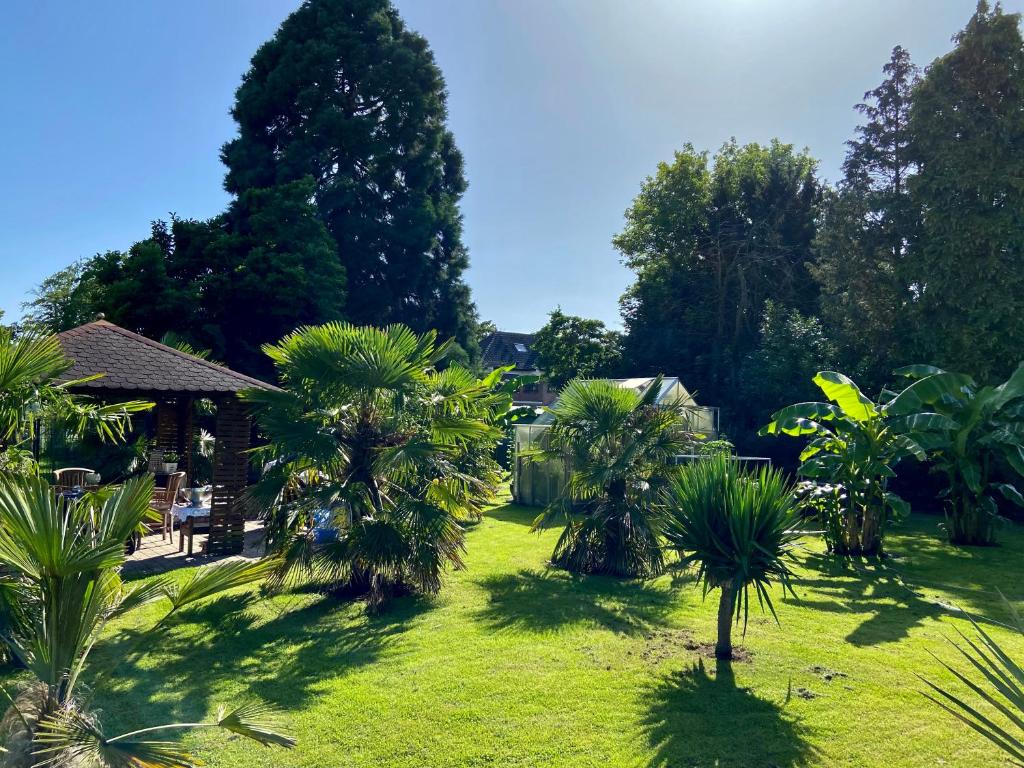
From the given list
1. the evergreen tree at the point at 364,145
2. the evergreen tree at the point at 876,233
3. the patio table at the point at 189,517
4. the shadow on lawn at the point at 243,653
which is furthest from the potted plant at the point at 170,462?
the evergreen tree at the point at 876,233

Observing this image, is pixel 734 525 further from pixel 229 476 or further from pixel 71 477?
pixel 71 477

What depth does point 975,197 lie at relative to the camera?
1567cm

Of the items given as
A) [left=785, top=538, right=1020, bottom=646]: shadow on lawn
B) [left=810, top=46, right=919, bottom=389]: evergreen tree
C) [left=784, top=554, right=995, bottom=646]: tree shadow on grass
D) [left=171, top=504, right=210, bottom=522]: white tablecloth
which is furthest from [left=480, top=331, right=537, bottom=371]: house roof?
[left=784, top=554, right=995, bottom=646]: tree shadow on grass

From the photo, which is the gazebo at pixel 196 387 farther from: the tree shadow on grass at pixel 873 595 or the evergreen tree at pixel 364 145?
the evergreen tree at pixel 364 145

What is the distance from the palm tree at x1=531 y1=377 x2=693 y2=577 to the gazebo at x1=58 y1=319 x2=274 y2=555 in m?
4.93

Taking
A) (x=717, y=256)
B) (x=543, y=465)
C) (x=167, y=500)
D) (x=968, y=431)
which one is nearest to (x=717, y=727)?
(x=968, y=431)

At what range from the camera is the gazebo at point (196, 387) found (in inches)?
380

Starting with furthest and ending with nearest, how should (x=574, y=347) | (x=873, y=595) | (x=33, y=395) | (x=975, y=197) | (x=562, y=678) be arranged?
(x=574, y=347)
(x=975, y=197)
(x=873, y=595)
(x=562, y=678)
(x=33, y=395)

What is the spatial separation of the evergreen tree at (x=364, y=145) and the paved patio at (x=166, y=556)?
597 inches

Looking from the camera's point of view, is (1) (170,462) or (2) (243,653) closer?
Answer: (2) (243,653)

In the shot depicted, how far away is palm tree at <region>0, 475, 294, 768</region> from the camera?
2986mm

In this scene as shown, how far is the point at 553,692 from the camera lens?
17.6 ft

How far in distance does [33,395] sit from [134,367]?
4.92 m

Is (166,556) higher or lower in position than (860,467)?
lower
